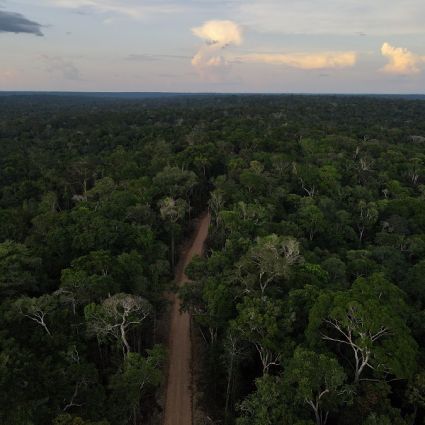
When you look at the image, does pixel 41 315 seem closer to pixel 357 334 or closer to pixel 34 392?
pixel 34 392

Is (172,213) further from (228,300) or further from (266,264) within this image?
(266,264)

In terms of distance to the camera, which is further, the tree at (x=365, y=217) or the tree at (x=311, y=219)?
the tree at (x=365, y=217)

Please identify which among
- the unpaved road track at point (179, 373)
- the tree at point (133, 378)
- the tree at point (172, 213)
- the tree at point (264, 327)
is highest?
the tree at point (172, 213)

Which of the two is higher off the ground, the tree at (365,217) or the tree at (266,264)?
the tree at (266,264)

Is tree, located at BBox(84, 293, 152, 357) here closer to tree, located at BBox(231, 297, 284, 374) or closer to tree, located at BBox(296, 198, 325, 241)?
tree, located at BBox(231, 297, 284, 374)

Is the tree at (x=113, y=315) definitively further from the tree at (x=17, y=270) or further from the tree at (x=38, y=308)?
the tree at (x=17, y=270)

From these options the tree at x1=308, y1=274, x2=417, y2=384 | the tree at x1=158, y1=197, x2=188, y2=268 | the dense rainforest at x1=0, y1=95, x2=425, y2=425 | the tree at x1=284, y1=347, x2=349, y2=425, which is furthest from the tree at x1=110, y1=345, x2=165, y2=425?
the tree at x1=158, y1=197, x2=188, y2=268

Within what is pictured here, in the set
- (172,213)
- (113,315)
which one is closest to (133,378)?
(113,315)

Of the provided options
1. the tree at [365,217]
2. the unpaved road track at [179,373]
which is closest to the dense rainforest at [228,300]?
the tree at [365,217]
